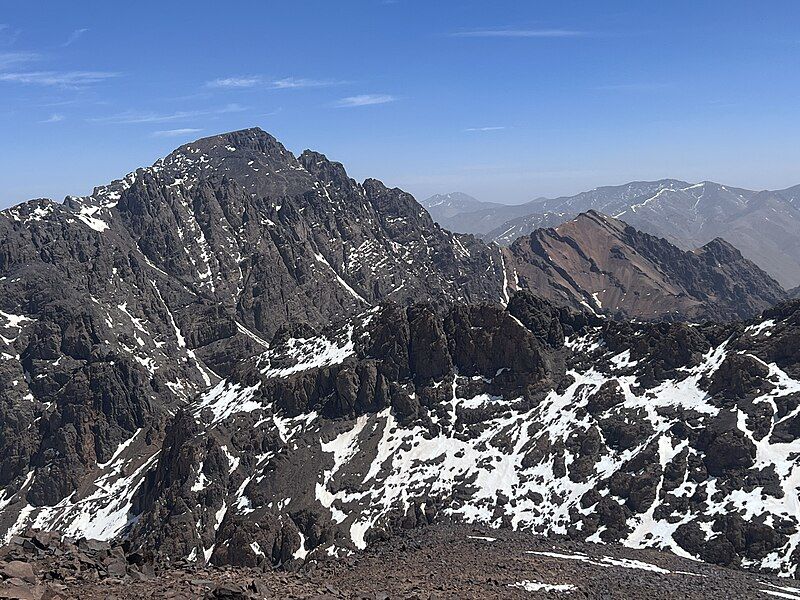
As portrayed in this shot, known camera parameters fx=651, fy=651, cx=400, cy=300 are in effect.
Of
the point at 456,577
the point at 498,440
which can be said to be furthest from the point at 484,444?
the point at 456,577

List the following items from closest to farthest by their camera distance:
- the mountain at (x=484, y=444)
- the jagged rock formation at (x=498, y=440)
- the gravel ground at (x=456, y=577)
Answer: the gravel ground at (x=456, y=577)
the jagged rock formation at (x=498, y=440)
the mountain at (x=484, y=444)

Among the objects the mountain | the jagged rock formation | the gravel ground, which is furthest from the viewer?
the mountain

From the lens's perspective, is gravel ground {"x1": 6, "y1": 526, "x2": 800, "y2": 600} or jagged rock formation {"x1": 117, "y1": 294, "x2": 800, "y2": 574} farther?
jagged rock formation {"x1": 117, "y1": 294, "x2": 800, "y2": 574}

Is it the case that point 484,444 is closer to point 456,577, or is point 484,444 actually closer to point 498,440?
point 498,440

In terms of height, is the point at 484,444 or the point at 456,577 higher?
the point at 456,577

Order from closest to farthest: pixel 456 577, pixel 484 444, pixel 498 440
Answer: pixel 456 577
pixel 498 440
pixel 484 444

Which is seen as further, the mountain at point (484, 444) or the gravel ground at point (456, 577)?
the mountain at point (484, 444)

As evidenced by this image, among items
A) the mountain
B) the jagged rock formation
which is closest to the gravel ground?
the jagged rock formation

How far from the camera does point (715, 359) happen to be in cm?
14012

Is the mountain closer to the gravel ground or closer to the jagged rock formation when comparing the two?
the jagged rock formation

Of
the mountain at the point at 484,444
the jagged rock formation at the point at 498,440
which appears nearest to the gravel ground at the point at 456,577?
the jagged rock formation at the point at 498,440

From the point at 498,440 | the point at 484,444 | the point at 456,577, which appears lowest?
the point at 484,444

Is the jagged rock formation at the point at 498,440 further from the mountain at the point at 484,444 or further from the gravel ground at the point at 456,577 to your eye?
the gravel ground at the point at 456,577

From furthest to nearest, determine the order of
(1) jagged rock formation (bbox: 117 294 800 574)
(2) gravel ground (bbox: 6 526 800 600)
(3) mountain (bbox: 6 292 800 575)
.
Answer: (3) mountain (bbox: 6 292 800 575) < (1) jagged rock formation (bbox: 117 294 800 574) < (2) gravel ground (bbox: 6 526 800 600)
